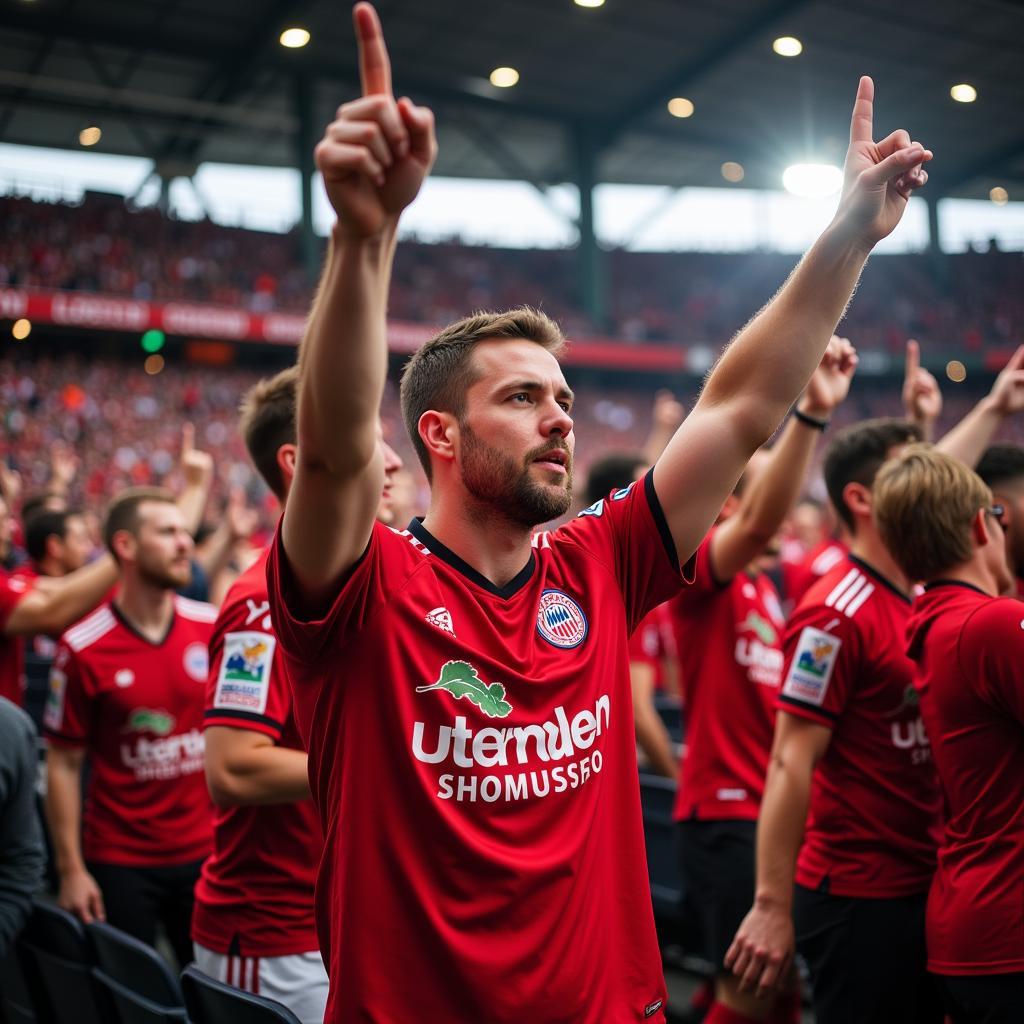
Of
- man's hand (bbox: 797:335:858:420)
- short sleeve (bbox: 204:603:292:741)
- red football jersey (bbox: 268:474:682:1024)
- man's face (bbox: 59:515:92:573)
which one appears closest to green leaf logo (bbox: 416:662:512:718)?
red football jersey (bbox: 268:474:682:1024)

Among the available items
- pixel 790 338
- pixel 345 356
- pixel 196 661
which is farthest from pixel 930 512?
pixel 196 661

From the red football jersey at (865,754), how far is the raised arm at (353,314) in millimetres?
1675

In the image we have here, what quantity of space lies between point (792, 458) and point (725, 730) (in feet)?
3.92

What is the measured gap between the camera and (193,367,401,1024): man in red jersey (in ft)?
8.90

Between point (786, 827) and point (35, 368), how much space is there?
66.1 feet

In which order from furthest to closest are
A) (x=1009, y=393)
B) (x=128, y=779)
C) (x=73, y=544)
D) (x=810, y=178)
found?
(x=810, y=178), (x=73, y=544), (x=128, y=779), (x=1009, y=393)

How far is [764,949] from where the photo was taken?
2.74m

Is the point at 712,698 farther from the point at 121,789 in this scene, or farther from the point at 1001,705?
the point at 121,789

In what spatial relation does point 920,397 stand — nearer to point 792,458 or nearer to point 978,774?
point 792,458

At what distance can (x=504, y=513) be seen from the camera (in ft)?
6.71

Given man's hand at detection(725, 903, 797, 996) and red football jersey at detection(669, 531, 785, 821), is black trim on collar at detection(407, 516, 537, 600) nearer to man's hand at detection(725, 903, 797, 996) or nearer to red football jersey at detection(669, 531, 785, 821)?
man's hand at detection(725, 903, 797, 996)

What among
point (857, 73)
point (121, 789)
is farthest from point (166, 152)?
point (121, 789)

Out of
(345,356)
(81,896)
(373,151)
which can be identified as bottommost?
(81,896)

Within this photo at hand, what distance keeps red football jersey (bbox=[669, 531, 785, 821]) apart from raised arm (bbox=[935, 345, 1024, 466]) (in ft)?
2.78
